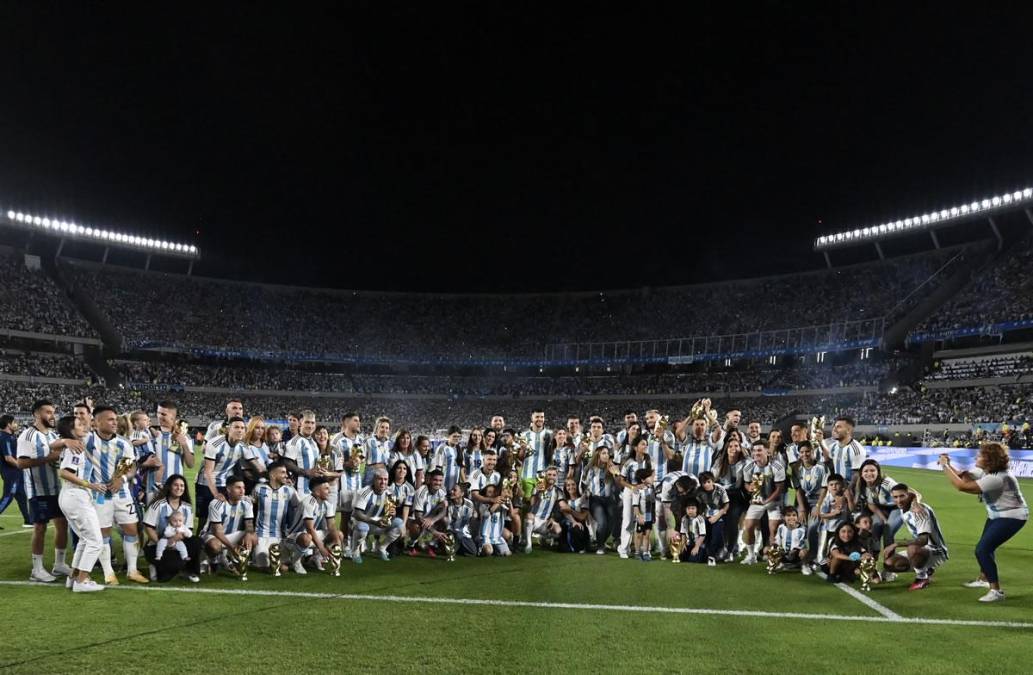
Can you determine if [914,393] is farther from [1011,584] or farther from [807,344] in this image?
[1011,584]

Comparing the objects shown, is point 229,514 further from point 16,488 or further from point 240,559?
point 16,488

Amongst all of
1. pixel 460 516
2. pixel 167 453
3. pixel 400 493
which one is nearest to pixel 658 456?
pixel 460 516

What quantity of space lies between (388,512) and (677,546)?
4.47 m

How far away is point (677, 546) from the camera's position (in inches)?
410

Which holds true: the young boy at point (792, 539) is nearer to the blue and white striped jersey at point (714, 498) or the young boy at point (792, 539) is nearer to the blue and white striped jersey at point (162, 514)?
the blue and white striped jersey at point (714, 498)

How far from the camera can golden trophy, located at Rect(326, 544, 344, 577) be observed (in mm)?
8961

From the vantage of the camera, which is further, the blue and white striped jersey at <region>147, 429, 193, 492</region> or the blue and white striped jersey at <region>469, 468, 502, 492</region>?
the blue and white striped jersey at <region>469, 468, 502, 492</region>

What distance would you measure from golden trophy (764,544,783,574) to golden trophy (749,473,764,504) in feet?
2.75

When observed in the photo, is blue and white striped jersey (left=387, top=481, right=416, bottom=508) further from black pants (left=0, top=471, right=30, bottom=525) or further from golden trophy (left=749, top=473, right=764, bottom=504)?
black pants (left=0, top=471, right=30, bottom=525)

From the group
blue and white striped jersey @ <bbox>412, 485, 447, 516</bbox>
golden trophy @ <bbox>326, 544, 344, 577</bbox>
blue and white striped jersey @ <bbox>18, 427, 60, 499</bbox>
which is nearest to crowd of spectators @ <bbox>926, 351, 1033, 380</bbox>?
blue and white striped jersey @ <bbox>412, 485, 447, 516</bbox>

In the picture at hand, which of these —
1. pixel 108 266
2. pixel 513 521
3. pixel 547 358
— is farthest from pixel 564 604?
pixel 108 266

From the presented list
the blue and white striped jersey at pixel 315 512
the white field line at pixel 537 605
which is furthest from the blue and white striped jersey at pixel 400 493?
the white field line at pixel 537 605

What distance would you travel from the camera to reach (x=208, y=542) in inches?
343

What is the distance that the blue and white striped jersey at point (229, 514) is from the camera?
8.92 metres
